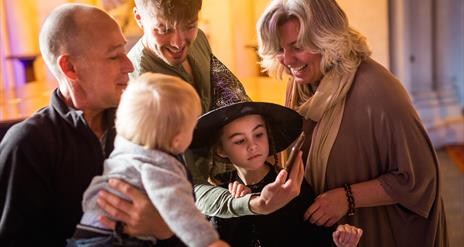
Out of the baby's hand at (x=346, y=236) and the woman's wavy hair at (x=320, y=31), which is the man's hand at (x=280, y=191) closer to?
the baby's hand at (x=346, y=236)

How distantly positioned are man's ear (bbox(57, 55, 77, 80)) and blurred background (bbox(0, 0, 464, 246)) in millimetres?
3679

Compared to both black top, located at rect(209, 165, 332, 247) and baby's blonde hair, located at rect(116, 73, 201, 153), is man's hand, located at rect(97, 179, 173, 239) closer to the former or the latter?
baby's blonde hair, located at rect(116, 73, 201, 153)

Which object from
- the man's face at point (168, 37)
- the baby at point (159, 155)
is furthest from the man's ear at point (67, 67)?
the man's face at point (168, 37)

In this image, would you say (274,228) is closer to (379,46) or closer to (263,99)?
(263,99)

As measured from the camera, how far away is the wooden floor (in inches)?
183

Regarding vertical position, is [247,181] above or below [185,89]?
below

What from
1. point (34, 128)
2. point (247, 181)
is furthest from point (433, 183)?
point (34, 128)

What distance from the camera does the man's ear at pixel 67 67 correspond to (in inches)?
67.1

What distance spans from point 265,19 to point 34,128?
0.94 meters

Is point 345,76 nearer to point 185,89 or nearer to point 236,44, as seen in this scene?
point 185,89

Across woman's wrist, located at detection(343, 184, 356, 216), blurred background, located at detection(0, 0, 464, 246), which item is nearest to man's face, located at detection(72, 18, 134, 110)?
woman's wrist, located at detection(343, 184, 356, 216)

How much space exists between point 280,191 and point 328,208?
0.40m

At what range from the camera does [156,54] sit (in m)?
2.11

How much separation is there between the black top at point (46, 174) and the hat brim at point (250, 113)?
1.30ft
